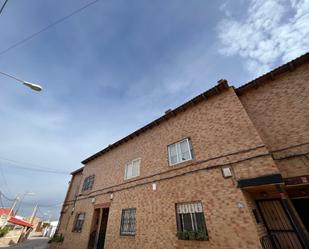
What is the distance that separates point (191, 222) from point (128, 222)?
173 inches

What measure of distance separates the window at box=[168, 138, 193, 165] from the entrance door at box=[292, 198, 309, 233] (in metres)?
4.36

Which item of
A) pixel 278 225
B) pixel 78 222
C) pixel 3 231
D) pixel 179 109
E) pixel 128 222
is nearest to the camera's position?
pixel 278 225

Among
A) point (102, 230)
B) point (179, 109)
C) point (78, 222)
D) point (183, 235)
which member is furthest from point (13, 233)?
point (179, 109)

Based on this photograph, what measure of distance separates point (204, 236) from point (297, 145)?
5.01 m

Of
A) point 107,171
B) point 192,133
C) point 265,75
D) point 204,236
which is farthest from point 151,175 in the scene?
point 265,75

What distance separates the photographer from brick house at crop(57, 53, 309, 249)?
5602 mm

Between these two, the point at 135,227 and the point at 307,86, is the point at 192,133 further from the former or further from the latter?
the point at 135,227

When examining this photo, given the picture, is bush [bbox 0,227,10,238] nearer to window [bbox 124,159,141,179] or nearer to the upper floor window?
the upper floor window

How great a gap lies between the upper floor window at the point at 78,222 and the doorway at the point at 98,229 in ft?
5.66

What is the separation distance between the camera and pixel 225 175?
6.32 meters

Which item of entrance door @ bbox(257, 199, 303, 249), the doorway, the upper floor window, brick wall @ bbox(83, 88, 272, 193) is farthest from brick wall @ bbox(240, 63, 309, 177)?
the upper floor window

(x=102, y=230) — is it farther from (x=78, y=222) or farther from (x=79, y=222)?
(x=78, y=222)

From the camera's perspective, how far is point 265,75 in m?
7.82

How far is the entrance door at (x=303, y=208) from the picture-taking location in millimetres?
5809
